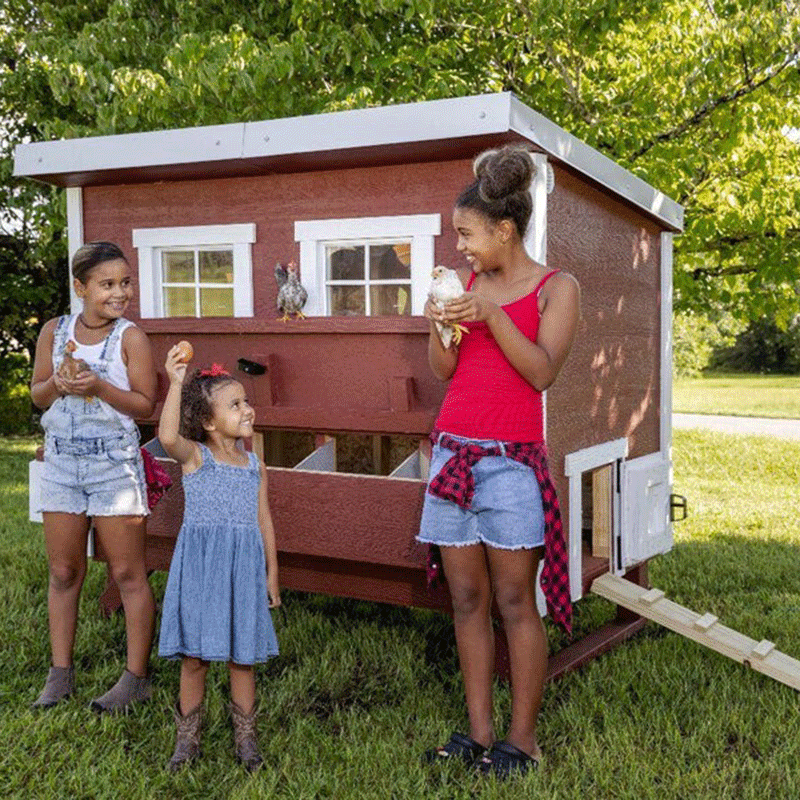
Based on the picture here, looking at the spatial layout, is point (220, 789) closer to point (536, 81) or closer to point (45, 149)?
point (45, 149)

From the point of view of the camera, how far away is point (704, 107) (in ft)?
23.4

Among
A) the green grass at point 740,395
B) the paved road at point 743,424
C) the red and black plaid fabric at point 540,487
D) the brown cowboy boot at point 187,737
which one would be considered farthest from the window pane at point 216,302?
the green grass at point 740,395

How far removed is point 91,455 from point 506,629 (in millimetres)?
1414

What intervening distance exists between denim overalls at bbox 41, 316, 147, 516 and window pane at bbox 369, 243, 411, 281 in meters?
0.96

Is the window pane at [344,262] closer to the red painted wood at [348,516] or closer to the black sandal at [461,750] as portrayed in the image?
the red painted wood at [348,516]

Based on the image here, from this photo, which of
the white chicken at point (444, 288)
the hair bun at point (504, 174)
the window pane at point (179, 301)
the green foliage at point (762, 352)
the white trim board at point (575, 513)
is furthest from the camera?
the green foliage at point (762, 352)

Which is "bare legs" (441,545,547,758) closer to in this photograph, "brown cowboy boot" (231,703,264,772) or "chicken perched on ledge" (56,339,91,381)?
"brown cowboy boot" (231,703,264,772)

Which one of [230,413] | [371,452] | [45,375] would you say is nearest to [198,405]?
[230,413]

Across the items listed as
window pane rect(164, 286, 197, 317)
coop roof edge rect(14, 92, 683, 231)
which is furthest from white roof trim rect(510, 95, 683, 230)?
window pane rect(164, 286, 197, 317)

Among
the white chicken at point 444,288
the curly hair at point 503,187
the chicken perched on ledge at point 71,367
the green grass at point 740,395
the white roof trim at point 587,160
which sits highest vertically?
the white roof trim at point 587,160

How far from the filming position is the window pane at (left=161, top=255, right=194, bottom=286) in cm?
407

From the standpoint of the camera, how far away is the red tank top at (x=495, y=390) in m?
2.77

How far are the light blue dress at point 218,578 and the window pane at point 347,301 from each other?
1023mm

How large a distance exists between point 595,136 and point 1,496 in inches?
211
